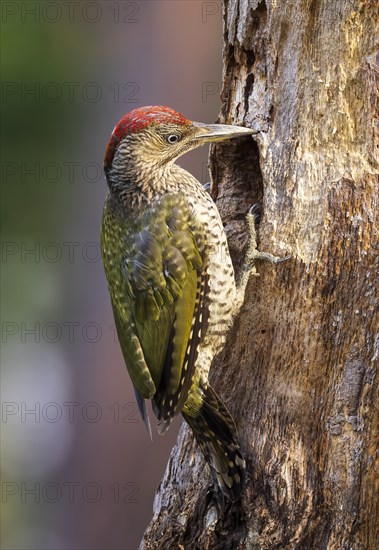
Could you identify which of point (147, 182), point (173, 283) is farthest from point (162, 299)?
point (147, 182)

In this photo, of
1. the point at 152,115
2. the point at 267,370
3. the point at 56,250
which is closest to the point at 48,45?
the point at 56,250

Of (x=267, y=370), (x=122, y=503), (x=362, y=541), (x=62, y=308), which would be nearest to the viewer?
(x=362, y=541)

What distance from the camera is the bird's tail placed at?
4.07 m

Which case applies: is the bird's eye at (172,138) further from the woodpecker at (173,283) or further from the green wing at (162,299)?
the green wing at (162,299)

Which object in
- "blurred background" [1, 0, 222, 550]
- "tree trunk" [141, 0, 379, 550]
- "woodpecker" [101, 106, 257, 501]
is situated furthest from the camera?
"blurred background" [1, 0, 222, 550]

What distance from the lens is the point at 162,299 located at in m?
4.26

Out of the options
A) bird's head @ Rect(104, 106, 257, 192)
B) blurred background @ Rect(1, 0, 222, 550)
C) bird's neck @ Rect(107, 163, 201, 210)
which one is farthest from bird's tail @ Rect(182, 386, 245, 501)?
blurred background @ Rect(1, 0, 222, 550)

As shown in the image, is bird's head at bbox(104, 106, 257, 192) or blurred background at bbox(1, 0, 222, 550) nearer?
bird's head at bbox(104, 106, 257, 192)

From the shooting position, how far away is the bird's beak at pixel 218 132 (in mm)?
4145

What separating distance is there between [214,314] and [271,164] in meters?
0.77

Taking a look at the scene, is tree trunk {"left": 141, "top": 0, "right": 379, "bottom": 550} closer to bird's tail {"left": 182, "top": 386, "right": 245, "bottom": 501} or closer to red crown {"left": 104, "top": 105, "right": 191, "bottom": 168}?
bird's tail {"left": 182, "top": 386, "right": 245, "bottom": 501}

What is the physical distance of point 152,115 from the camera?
14.0 ft

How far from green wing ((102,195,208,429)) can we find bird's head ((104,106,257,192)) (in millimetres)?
220

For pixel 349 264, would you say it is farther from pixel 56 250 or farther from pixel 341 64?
pixel 56 250
